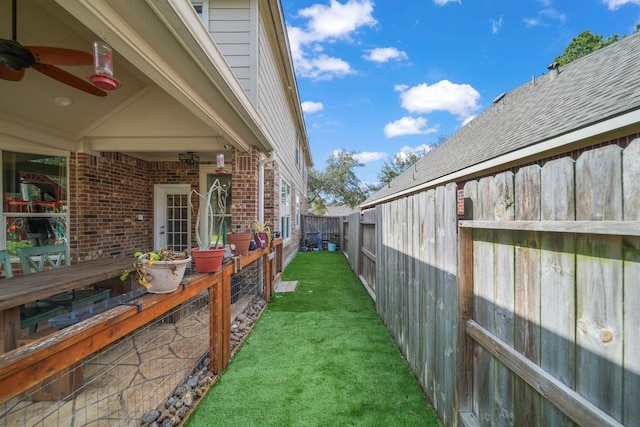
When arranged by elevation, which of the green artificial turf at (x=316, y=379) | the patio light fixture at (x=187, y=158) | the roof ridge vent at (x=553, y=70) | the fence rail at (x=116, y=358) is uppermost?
the roof ridge vent at (x=553, y=70)

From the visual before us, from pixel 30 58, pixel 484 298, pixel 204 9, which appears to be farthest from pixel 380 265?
pixel 204 9

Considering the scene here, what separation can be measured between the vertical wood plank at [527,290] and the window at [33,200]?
230 inches

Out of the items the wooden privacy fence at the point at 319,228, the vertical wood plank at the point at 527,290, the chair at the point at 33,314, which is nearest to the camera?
the vertical wood plank at the point at 527,290

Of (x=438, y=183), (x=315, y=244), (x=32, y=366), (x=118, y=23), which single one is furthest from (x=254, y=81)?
(x=315, y=244)

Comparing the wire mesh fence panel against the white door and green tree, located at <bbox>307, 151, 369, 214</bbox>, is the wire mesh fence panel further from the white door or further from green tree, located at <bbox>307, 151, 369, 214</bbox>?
green tree, located at <bbox>307, 151, 369, 214</bbox>

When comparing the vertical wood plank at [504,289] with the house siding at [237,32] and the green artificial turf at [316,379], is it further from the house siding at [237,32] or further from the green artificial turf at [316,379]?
the house siding at [237,32]

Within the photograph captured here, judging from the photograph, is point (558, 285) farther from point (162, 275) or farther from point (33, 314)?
point (33, 314)

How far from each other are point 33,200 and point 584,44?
26.8 m

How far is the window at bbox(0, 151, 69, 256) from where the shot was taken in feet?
13.4

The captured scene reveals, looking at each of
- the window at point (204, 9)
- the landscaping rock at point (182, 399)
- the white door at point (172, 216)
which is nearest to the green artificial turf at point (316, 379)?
the landscaping rock at point (182, 399)

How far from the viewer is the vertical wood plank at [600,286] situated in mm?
960

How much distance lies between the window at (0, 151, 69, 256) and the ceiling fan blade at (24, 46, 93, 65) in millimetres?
2602

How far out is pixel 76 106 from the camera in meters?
4.02

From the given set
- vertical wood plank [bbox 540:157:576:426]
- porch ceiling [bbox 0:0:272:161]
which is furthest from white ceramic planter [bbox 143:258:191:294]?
vertical wood plank [bbox 540:157:576:426]
